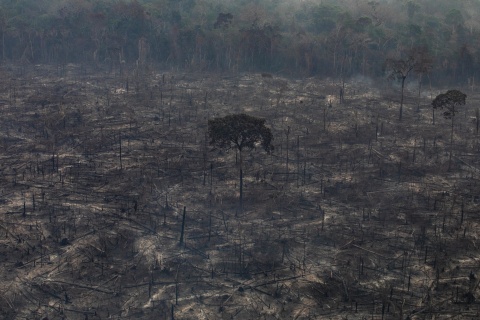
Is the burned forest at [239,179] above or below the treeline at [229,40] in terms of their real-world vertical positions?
below

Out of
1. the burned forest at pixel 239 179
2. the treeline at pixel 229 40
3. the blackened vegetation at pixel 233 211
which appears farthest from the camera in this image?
the treeline at pixel 229 40

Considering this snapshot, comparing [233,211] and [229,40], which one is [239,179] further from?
[229,40]

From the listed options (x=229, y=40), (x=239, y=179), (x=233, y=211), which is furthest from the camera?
(x=229, y=40)

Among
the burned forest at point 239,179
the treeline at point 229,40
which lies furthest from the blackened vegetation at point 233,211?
the treeline at point 229,40

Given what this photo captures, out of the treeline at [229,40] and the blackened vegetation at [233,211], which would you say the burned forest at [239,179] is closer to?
the blackened vegetation at [233,211]

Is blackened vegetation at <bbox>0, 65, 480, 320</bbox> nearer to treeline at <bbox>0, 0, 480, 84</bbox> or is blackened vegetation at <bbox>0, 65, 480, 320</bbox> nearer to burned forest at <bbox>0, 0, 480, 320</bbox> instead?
burned forest at <bbox>0, 0, 480, 320</bbox>

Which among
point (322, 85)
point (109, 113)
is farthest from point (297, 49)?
point (109, 113)

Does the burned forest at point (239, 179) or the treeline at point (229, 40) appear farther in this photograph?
the treeline at point (229, 40)

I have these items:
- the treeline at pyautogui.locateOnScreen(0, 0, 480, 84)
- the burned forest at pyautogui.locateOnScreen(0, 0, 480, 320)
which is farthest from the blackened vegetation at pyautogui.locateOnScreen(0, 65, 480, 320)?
the treeline at pyautogui.locateOnScreen(0, 0, 480, 84)

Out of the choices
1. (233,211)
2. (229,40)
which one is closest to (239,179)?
(233,211)
